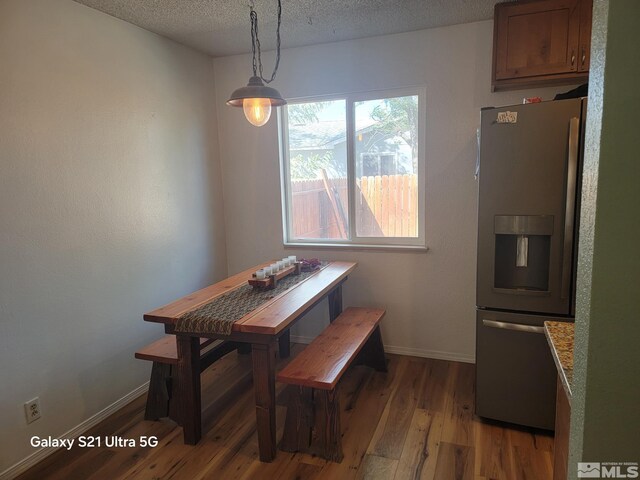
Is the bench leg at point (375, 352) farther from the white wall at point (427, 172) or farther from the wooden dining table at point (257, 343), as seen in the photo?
the wooden dining table at point (257, 343)

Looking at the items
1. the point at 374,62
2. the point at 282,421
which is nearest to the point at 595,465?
the point at 282,421

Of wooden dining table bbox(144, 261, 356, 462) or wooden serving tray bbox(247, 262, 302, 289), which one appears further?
wooden serving tray bbox(247, 262, 302, 289)

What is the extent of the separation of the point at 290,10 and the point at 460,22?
1.20 m

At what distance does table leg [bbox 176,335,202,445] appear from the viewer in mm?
2227

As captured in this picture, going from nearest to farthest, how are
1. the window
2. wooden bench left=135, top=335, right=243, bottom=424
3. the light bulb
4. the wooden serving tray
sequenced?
the light bulb → wooden bench left=135, top=335, right=243, bottom=424 → the wooden serving tray → the window

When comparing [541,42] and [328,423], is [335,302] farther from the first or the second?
[541,42]

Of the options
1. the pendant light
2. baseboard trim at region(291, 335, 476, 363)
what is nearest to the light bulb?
the pendant light

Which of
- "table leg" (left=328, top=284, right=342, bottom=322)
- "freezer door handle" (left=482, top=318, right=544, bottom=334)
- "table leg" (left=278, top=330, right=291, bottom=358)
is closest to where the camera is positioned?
"freezer door handle" (left=482, top=318, right=544, bottom=334)

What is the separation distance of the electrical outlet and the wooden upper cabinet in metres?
3.33

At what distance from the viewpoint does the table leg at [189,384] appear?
223 centimetres

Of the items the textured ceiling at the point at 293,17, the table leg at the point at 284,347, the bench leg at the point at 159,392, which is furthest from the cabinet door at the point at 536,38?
the bench leg at the point at 159,392

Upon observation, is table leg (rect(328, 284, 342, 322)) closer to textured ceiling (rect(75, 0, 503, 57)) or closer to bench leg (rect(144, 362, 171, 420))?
bench leg (rect(144, 362, 171, 420))

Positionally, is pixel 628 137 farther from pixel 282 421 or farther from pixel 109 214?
pixel 109 214

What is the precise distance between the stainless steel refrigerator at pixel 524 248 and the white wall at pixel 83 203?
2.20 metres
